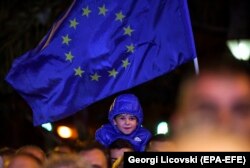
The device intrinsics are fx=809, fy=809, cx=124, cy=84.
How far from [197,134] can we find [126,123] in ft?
5.06

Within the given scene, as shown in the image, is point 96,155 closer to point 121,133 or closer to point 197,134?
point 197,134

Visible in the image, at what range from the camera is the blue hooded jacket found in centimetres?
627

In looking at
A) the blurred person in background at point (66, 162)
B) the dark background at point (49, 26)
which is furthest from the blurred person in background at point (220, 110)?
the dark background at point (49, 26)

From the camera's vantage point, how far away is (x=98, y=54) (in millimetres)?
6922

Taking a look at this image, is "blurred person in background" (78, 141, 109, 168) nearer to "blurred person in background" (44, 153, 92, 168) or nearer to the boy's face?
"blurred person in background" (44, 153, 92, 168)

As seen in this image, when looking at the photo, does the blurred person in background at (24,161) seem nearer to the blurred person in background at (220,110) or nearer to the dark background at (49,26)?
the blurred person in background at (220,110)

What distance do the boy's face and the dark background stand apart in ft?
9.95

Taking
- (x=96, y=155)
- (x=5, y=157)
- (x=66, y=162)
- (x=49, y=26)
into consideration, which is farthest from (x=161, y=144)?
(x=49, y=26)

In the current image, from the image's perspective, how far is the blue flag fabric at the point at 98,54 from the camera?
22.4 ft

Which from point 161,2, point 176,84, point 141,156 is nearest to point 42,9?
point 176,84

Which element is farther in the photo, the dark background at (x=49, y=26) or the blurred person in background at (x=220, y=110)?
the dark background at (x=49, y=26)

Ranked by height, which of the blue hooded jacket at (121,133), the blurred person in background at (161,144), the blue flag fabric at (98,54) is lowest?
the blurred person in background at (161,144)

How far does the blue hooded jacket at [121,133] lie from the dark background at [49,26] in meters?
3.02

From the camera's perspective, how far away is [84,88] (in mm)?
6867
